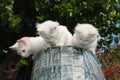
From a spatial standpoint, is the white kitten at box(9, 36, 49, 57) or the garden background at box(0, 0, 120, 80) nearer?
the white kitten at box(9, 36, 49, 57)

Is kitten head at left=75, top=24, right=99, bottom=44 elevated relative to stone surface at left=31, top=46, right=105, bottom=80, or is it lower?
elevated

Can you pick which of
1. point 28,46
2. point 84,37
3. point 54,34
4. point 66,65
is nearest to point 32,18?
point 28,46

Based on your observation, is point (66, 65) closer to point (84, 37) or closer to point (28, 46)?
point (84, 37)

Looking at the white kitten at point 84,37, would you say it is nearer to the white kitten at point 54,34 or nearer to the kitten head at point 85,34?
the kitten head at point 85,34

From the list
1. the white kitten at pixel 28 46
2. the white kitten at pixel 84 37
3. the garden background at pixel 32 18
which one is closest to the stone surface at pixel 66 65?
the white kitten at pixel 84 37

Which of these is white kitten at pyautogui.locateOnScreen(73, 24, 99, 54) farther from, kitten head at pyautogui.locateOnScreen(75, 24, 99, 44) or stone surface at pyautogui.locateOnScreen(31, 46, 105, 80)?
stone surface at pyautogui.locateOnScreen(31, 46, 105, 80)

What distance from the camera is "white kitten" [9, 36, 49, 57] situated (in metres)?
3.66

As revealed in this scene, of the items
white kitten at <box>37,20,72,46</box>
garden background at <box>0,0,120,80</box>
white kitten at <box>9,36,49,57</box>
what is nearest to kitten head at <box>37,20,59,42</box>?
white kitten at <box>37,20,72,46</box>

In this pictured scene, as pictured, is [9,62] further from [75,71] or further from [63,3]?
[75,71]

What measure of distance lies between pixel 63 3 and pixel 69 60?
1087mm

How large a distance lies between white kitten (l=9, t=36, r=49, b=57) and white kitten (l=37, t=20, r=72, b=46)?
0.13 metres

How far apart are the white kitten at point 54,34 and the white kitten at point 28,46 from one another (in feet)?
0.42

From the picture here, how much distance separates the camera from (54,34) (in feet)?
11.5

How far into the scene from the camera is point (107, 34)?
462cm
